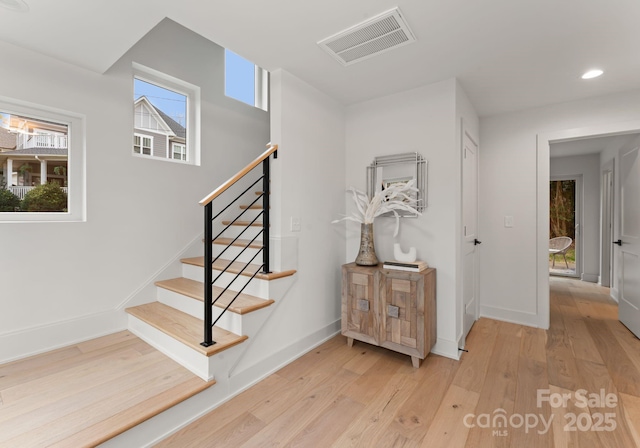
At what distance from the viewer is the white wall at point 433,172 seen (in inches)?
98.9

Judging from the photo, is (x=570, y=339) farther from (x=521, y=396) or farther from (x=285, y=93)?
(x=285, y=93)

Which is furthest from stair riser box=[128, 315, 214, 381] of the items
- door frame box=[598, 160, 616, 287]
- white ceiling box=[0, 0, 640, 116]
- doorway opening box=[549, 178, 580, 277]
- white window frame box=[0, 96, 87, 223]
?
doorway opening box=[549, 178, 580, 277]

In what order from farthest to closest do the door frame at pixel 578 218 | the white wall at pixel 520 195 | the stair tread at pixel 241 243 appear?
the door frame at pixel 578 218 < the white wall at pixel 520 195 < the stair tread at pixel 241 243

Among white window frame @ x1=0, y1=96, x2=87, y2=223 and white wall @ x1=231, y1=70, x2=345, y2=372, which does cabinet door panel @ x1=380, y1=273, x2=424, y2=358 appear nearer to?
white wall @ x1=231, y1=70, x2=345, y2=372

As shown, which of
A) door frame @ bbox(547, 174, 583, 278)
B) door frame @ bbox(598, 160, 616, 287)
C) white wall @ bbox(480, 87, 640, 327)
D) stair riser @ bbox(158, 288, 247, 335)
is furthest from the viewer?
door frame @ bbox(547, 174, 583, 278)

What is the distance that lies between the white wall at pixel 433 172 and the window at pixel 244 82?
164cm

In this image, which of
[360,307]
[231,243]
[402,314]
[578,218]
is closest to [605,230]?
[578,218]

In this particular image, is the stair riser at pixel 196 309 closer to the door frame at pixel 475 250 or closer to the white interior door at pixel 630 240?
the door frame at pixel 475 250

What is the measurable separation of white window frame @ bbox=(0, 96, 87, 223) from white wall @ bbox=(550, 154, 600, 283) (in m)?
7.31

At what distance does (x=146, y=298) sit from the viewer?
2729mm

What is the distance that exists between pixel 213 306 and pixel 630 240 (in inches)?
160

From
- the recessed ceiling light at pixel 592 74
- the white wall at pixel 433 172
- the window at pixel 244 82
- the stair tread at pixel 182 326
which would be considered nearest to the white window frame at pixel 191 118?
the window at pixel 244 82

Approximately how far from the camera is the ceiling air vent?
1789 millimetres

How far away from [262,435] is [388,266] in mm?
1535
